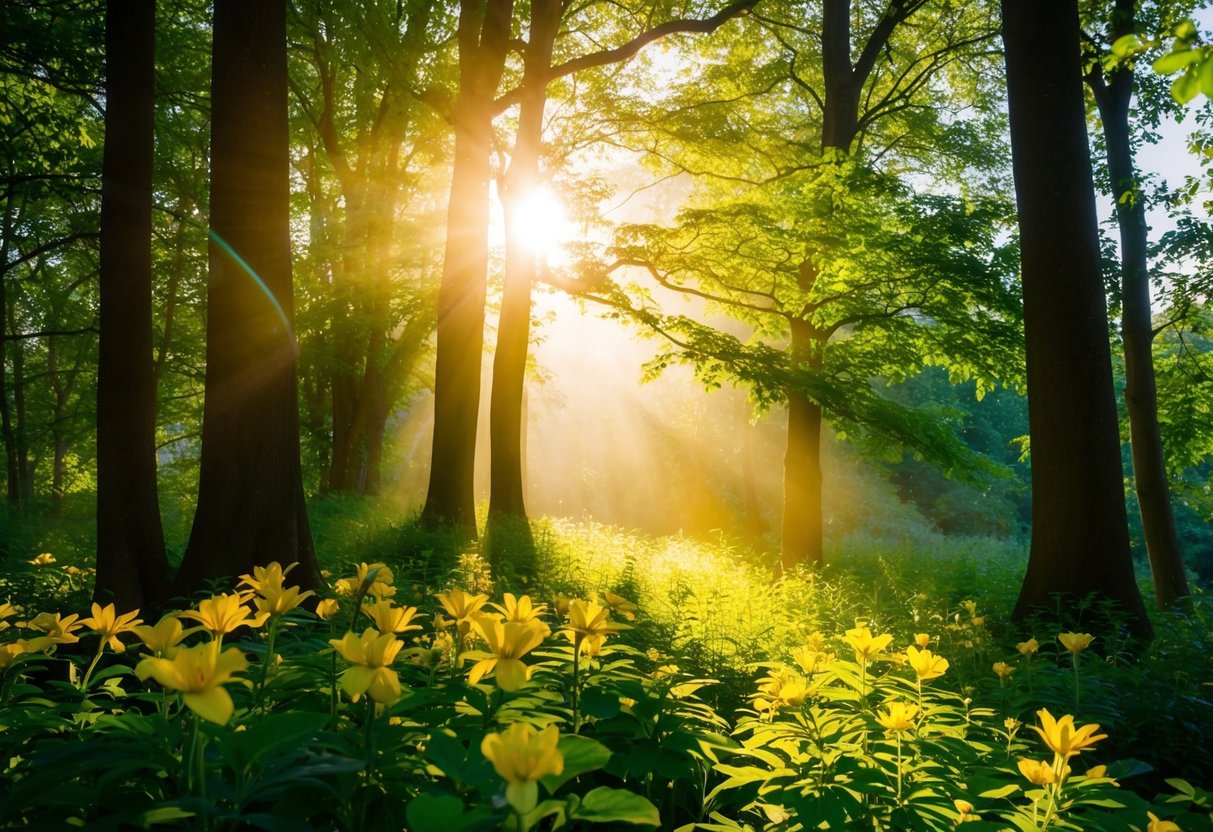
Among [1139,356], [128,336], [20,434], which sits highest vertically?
[1139,356]

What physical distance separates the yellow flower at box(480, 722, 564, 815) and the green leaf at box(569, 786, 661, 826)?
10 cm

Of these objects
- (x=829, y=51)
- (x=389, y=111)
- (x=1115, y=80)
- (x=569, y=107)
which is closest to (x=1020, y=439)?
(x=1115, y=80)

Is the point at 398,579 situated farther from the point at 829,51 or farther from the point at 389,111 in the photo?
the point at 389,111

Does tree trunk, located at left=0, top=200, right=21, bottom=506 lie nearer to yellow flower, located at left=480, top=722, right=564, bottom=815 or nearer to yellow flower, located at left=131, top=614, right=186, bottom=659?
yellow flower, located at left=131, top=614, right=186, bottom=659

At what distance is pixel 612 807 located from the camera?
102 centimetres

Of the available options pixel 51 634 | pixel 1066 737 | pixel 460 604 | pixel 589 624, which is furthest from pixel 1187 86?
pixel 51 634

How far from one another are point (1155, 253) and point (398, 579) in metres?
10.8

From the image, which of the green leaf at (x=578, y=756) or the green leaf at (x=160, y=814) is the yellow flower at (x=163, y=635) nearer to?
the green leaf at (x=160, y=814)

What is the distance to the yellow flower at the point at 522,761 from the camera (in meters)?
0.92

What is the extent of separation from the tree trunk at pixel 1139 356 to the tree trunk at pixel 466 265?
7851 millimetres

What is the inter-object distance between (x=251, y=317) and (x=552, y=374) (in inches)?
560

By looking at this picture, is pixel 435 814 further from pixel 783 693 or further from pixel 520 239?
pixel 520 239

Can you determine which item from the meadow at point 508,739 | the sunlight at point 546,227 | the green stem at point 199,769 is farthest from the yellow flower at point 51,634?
the sunlight at point 546,227

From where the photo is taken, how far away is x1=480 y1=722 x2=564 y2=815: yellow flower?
3.00ft
